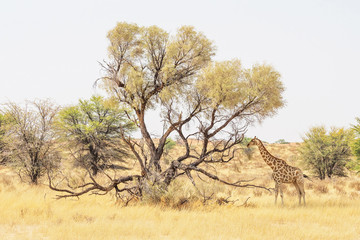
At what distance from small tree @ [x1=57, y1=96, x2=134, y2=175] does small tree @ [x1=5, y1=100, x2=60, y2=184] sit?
3863 millimetres

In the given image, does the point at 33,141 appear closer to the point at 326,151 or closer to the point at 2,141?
the point at 2,141

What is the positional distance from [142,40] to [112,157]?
504 inches

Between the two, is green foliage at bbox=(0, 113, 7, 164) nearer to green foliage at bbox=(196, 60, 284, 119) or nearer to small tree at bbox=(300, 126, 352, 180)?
green foliage at bbox=(196, 60, 284, 119)

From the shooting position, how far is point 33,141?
17.8m

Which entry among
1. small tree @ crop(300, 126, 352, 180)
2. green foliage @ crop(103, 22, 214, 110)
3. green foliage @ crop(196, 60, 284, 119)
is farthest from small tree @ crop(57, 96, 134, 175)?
small tree @ crop(300, 126, 352, 180)

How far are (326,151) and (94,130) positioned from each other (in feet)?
55.9

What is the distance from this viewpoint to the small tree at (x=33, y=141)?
1772cm

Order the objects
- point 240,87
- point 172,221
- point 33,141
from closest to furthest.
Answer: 1. point 172,221
2. point 240,87
3. point 33,141

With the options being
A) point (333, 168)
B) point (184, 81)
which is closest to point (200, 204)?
point (184, 81)

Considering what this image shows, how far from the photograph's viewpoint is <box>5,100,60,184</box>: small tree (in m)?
17.7

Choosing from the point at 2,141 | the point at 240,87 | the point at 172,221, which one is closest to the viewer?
the point at 172,221

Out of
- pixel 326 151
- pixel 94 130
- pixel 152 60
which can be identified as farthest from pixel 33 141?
pixel 326 151

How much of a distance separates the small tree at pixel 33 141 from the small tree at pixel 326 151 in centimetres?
1821

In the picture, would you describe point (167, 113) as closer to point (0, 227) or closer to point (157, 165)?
point (157, 165)
